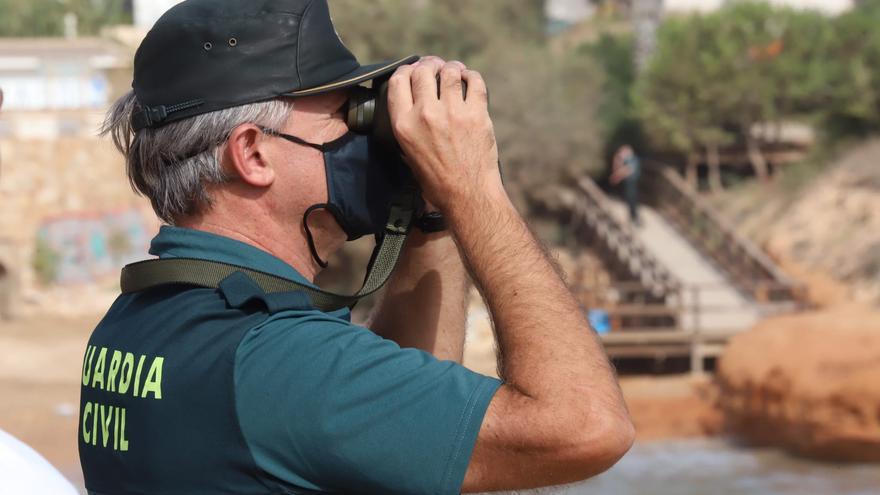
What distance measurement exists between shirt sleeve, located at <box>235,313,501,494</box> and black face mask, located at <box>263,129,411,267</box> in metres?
0.33

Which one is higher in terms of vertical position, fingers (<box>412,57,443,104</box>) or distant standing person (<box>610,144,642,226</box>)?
fingers (<box>412,57,443,104</box>)

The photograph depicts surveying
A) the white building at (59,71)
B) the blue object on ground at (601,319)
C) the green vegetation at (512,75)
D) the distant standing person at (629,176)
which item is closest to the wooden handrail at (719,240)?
the distant standing person at (629,176)

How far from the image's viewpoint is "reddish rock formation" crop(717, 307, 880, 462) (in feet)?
54.6

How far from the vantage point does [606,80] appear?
30.8m

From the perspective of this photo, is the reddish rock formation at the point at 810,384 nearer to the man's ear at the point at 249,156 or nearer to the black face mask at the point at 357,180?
the black face mask at the point at 357,180

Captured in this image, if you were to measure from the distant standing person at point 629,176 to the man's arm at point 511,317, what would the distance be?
25396 mm

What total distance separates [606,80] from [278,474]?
29.7 metres

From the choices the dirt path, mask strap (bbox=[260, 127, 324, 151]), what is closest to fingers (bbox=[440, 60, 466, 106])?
mask strap (bbox=[260, 127, 324, 151])

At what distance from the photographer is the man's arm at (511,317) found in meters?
1.68

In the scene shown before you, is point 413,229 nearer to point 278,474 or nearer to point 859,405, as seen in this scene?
point 278,474

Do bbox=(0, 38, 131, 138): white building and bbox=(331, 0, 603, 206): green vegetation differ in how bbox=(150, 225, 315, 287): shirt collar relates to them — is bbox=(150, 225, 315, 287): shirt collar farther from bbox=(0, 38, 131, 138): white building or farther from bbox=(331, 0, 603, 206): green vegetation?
bbox=(0, 38, 131, 138): white building

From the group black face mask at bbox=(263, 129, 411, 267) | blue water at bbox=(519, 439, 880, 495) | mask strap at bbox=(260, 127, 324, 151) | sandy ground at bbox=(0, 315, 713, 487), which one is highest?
mask strap at bbox=(260, 127, 324, 151)

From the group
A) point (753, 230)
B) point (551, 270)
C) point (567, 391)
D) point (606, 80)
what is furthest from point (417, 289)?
point (606, 80)

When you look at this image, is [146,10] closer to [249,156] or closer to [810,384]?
[810,384]
